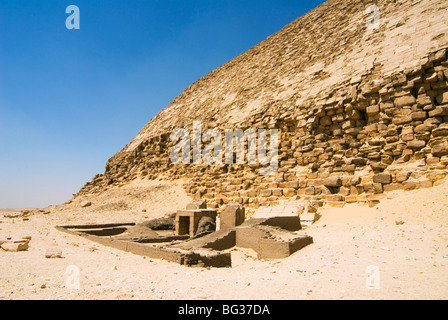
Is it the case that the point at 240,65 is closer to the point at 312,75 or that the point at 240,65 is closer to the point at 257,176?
the point at 312,75

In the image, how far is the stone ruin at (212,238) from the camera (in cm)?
512

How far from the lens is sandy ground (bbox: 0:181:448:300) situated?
3012mm

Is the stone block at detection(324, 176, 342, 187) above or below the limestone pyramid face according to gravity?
below

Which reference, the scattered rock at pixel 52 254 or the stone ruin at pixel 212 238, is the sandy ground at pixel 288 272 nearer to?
the scattered rock at pixel 52 254

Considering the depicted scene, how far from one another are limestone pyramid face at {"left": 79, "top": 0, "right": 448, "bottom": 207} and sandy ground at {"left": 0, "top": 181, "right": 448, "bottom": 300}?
2738 mm

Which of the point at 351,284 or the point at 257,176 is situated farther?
the point at 257,176

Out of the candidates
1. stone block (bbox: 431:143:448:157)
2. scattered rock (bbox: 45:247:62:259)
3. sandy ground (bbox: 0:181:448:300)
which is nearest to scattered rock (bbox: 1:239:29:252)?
sandy ground (bbox: 0:181:448:300)

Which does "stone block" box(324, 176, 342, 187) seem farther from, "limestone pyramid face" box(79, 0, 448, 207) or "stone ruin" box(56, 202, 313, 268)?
"stone ruin" box(56, 202, 313, 268)

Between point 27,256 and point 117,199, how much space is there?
13626 millimetres

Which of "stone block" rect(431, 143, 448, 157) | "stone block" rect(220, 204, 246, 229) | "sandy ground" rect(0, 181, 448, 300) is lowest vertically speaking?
"sandy ground" rect(0, 181, 448, 300)
